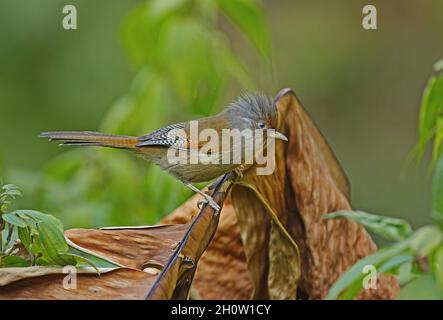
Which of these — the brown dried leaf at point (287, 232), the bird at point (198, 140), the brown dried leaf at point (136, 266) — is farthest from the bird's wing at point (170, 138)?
the brown dried leaf at point (136, 266)

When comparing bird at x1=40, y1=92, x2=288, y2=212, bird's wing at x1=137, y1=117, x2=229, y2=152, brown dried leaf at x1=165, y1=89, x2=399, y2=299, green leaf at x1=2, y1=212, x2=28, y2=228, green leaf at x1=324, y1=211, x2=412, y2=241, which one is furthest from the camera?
bird's wing at x1=137, y1=117, x2=229, y2=152

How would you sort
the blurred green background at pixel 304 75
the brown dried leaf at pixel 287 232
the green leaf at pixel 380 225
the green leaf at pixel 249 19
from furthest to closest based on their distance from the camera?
the blurred green background at pixel 304 75 < the green leaf at pixel 249 19 < the brown dried leaf at pixel 287 232 < the green leaf at pixel 380 225

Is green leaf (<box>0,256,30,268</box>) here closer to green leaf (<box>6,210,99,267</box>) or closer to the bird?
green leaf (<box>6,210,99,267</box>)

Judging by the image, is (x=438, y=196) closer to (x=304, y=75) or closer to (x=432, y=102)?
(x=432, y=102)

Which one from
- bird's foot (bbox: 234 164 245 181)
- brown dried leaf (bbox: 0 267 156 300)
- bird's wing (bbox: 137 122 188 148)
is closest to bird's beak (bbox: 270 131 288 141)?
bird's foot (bbox: 234 164 245 181)

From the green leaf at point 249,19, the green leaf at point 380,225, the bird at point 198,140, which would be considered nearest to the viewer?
the green leaf at point 380,225

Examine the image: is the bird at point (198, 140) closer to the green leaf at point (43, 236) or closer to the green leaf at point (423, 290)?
the green leaf at point (423, 290)

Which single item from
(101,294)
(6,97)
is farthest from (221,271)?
(6,97)
